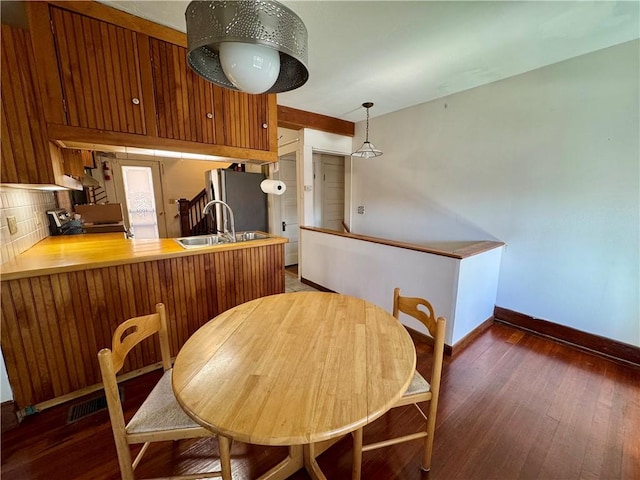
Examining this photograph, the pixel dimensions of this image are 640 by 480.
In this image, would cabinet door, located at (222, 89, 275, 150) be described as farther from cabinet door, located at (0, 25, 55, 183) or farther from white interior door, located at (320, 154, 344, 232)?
white interior door, located at (320, 154, 344, 232)

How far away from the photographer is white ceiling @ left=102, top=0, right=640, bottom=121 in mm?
1662

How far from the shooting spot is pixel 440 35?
193 centimetres

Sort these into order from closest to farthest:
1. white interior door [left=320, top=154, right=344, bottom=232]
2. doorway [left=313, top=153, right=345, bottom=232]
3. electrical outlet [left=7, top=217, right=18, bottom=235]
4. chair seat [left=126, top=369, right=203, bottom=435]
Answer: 1. chair seat [left=126, top=369, right=203, bottom=435]
2. electrical outlet [left=7, top=217, right=18, bottom=235]
3. doorway [left=313, top=153, right=345, bottom=232]
4. white interior door [left=320, top=154, right=344, bottom=232]

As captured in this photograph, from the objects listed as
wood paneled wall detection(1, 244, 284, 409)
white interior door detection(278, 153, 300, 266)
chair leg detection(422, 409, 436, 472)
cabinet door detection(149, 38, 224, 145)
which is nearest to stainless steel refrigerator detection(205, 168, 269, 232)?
white interior door detection(278, 153, 300, 266)

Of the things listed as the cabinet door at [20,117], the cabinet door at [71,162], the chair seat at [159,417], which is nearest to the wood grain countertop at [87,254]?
the cabinet door at [20,117]

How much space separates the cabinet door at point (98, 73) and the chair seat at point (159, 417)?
1780 millimetres

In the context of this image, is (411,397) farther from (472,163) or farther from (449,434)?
(472,163)

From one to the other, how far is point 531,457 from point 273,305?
1.58 meters

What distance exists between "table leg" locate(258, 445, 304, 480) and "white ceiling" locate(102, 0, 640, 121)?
2.54 metres

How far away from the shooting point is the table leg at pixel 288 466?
117 cm

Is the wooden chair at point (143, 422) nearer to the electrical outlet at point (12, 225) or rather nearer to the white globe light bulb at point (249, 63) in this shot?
the white globe light bulb at point (249, 63)

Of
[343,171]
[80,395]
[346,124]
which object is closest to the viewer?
[80,395]

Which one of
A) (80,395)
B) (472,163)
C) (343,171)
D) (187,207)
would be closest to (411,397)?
(80,395)

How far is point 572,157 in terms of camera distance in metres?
2.29
